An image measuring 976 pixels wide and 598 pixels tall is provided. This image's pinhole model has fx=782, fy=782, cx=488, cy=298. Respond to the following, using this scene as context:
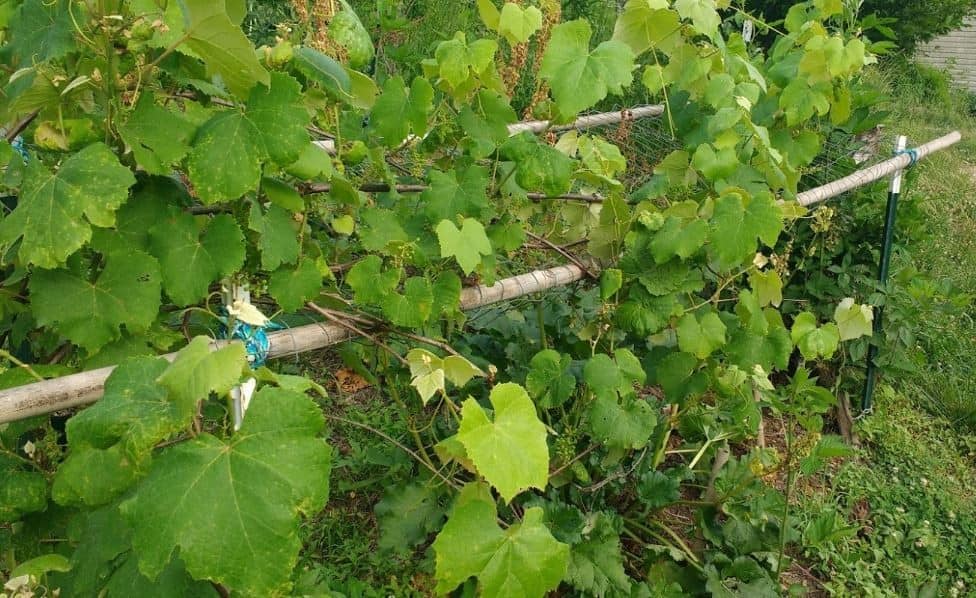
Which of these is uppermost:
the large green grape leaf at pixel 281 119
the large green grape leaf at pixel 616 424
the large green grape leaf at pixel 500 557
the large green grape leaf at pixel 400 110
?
the large green grape leaf at pixel 281 119

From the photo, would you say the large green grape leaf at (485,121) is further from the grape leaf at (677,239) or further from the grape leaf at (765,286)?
the grape leaf at (765,286)

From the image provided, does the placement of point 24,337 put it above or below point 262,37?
above

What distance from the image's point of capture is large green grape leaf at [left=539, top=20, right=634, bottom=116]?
1558 millimetres

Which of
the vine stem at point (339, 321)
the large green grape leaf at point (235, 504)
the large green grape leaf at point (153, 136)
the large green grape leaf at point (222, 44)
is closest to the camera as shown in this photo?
the large green grape leaf at point (235, 504)

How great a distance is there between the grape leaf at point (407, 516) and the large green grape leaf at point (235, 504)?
1.06 meters

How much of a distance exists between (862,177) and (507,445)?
6.88 feet

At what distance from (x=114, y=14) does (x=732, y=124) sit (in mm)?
1282

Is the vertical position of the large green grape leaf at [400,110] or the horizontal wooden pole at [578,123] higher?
the large green grape leaf at [400,110]

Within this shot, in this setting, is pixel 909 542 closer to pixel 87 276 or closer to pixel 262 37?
pixel 87 276

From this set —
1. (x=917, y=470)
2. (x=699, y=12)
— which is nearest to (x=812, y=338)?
(x=699, y=12)

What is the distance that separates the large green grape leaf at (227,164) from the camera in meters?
1.15

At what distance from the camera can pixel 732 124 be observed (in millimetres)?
1775

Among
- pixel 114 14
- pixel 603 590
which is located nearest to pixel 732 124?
pixel 603 590

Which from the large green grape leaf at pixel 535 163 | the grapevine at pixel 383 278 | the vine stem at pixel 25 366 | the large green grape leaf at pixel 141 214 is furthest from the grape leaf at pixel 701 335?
the vine stem at pixel 25 366
